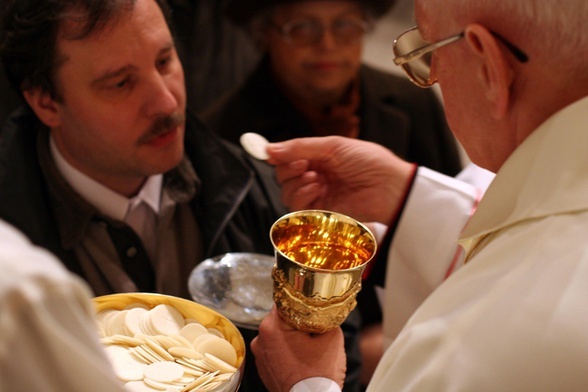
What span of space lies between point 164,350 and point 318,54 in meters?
2.00

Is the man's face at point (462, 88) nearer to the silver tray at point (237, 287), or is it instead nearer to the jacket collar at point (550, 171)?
the jacket collar at point (550, 171)

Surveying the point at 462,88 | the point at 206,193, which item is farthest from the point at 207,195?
the point at 462,88

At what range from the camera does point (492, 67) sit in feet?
3.37

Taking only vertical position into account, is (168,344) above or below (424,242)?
above

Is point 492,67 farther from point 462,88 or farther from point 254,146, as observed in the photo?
point 254,146

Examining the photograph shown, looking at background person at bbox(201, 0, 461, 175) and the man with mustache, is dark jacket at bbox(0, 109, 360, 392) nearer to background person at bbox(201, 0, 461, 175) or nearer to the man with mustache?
the man with mustache

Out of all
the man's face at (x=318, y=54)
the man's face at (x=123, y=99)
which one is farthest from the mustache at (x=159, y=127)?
the man's face at (x=318, y=54)

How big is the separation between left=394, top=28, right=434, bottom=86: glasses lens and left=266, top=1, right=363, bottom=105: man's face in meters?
1.69

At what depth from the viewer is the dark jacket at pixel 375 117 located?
117 inches

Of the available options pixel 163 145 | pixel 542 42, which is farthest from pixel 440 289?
pixel 163 145

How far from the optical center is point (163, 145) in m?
1.87

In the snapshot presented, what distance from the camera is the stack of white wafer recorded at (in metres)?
1.12

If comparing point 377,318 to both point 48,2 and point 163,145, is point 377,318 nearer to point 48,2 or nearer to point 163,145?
point 163,145

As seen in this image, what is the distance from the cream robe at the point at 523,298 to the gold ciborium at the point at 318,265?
184 millimetres
